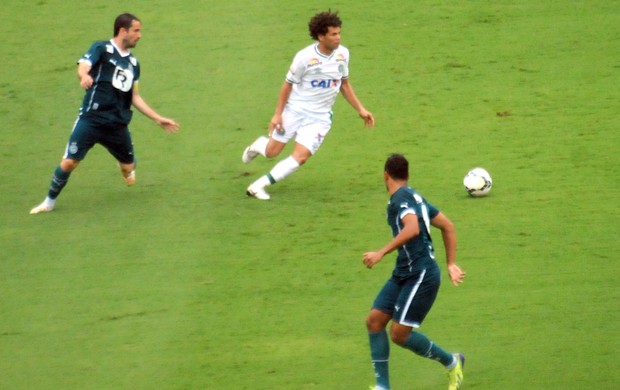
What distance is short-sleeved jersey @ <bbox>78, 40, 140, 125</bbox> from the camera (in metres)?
12.3

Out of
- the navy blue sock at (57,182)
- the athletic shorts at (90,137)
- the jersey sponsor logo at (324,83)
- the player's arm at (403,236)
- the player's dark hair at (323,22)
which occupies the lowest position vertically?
the navy blue sock at (57,182)

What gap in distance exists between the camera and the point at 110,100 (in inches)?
489

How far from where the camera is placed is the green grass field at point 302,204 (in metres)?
9.79

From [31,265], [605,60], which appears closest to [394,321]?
[31,265]

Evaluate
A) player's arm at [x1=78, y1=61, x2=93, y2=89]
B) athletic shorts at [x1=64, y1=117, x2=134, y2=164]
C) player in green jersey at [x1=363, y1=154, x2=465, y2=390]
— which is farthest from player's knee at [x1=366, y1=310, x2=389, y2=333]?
athletic shorts at [x1=64, y1=117, x2=134, y2=164]

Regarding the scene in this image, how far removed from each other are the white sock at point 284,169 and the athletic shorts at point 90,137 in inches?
62.4

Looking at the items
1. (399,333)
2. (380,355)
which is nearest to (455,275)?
(399,333)

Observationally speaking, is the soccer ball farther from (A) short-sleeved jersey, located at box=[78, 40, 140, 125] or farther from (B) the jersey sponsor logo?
(A) short-sleeved jersey, located at box=[78, 40, 140, 125]

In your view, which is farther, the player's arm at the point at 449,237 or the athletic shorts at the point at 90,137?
the athletic shorts at the point at 90,137

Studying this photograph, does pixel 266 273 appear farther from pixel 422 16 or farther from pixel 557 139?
pixel 422 16

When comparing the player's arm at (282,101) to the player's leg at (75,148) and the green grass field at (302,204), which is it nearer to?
the green grass field at (302,204)

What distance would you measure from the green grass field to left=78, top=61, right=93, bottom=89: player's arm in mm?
1600

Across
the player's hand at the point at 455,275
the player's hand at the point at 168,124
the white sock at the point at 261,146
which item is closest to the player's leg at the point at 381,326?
the player's hand at the point at 455,275

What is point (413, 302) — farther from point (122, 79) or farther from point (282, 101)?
point (122, 79)
